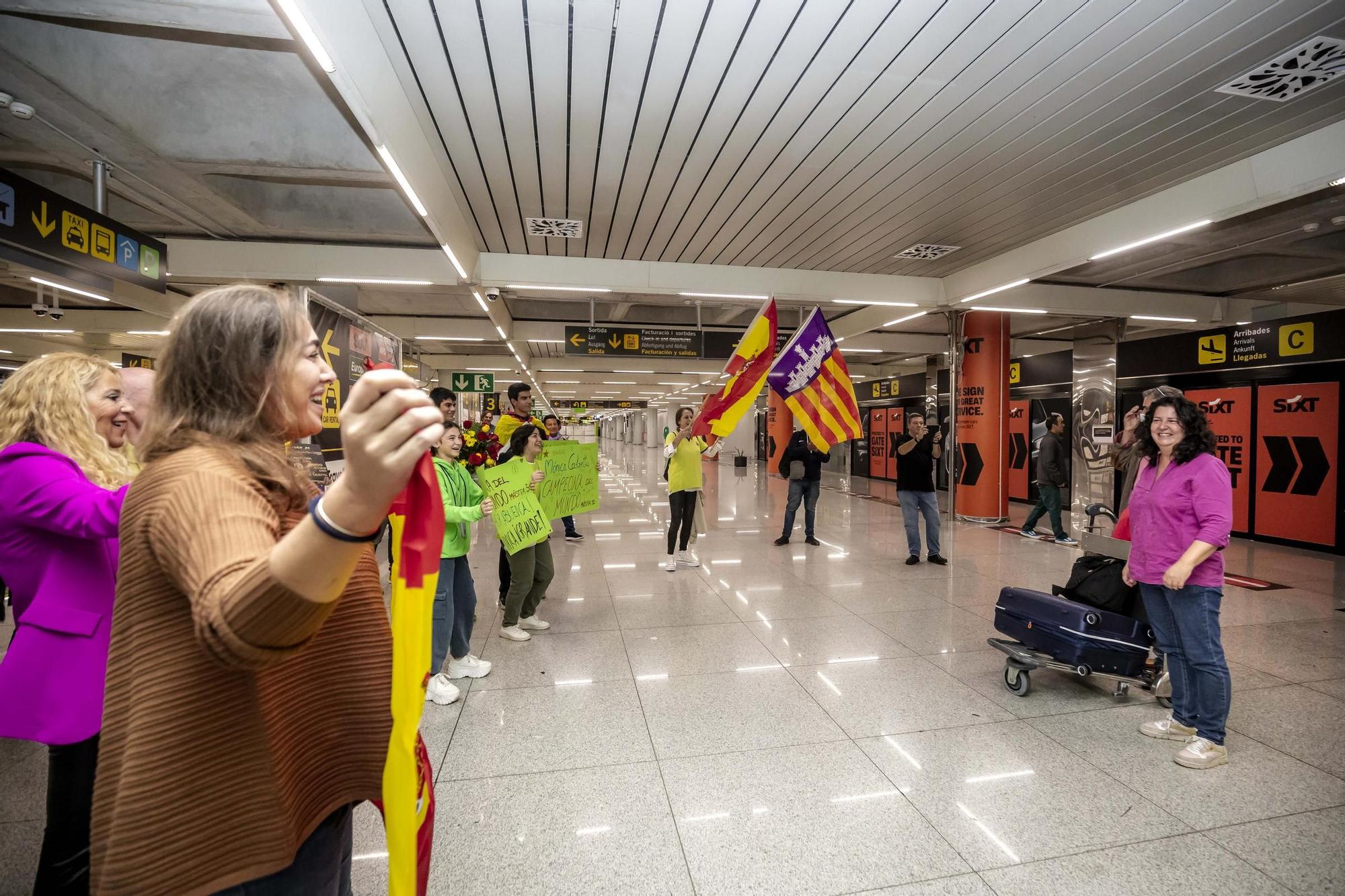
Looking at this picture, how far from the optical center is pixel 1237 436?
28.0 feet

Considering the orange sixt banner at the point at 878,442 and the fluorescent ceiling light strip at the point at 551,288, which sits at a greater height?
the fluorescent ceiling light strip at the point at 551,288

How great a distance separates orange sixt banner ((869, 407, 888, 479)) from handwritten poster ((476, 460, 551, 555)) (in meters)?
15.7

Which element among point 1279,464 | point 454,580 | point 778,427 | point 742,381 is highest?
point 742,381

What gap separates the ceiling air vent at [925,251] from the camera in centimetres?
783

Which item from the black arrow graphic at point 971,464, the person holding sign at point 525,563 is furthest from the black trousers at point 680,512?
the black arrow graphic at point 971,464

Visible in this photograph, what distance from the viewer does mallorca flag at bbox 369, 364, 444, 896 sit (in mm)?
838

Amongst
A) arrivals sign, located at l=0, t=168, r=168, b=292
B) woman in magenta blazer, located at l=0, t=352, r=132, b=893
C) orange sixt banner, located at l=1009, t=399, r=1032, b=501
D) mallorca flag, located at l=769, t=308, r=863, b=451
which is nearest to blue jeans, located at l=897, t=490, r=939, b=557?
mallorca flag, located at l=769, t=308, r=863, b=451

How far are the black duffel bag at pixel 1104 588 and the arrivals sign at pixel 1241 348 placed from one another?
22.4 ft

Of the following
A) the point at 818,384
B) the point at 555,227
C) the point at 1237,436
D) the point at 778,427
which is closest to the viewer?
the point at 818,384

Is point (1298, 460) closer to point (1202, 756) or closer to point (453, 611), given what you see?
point (1202, 756)

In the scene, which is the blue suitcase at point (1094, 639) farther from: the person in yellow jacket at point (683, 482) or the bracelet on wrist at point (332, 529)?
the bracelet on wrist at point (332, 529)

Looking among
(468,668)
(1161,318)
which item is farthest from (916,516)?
(1161,318)

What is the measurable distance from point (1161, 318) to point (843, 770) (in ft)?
36.7

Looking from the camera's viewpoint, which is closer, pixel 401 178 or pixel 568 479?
pixel 401 178
